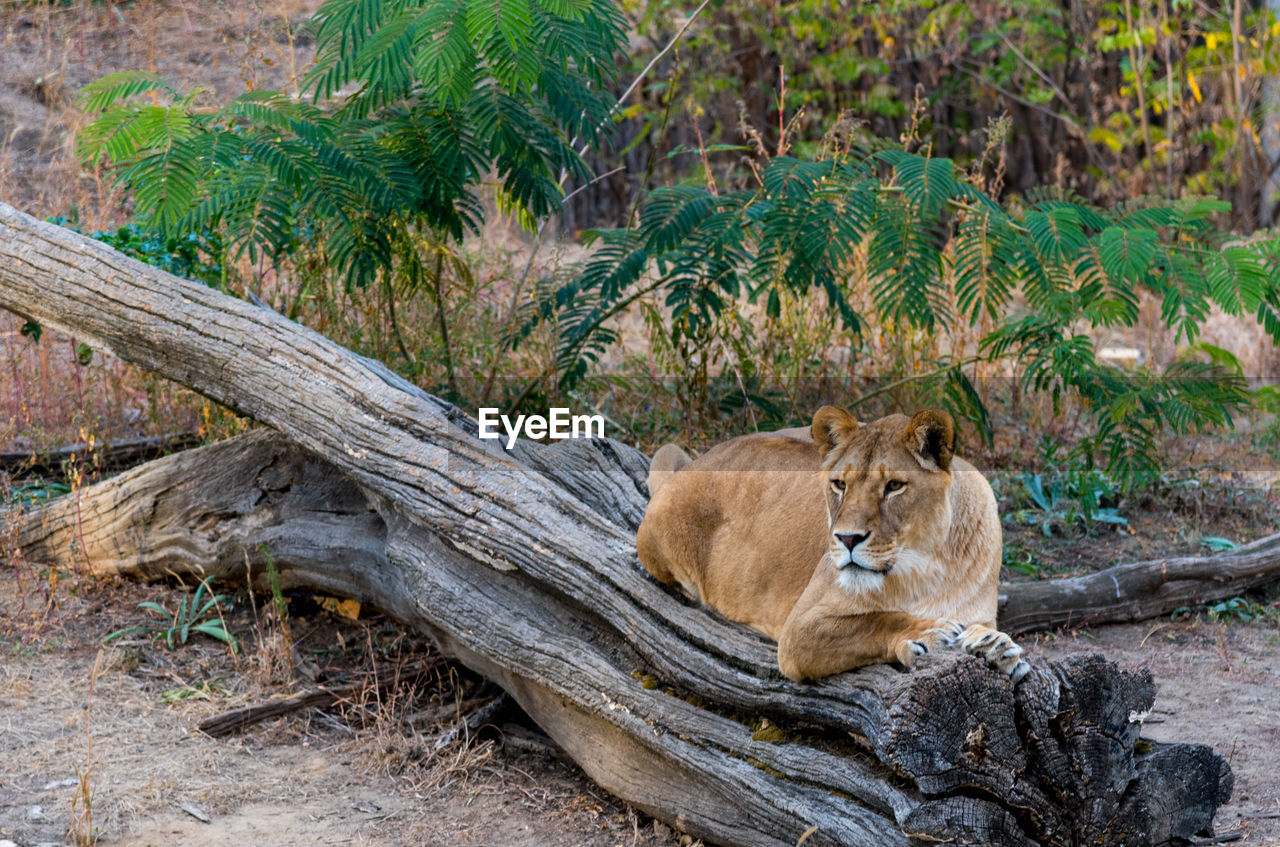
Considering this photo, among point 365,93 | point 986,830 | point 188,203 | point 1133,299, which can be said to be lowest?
point 986,830

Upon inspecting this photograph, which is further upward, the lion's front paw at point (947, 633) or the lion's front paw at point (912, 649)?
the lion's front paw at point (947, 633)

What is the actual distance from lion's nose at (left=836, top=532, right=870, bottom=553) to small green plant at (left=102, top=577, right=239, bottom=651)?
327 centimetres

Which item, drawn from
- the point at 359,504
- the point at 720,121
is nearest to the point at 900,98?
the point at 720,121

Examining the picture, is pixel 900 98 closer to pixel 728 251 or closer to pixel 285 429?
pixel 728 251

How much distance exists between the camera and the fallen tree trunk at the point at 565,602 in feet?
10.1

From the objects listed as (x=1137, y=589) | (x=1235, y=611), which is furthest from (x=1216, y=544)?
(x=1137, y=589)

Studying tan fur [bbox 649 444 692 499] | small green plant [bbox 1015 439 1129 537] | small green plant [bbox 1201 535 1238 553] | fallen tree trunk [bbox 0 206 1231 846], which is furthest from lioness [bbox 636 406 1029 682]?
small green plant [bbox 1201 535 1238 553]

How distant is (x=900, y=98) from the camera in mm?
A: 12969

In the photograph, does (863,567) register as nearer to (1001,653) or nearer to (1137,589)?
(1001,653)

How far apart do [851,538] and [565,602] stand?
155 centimetres

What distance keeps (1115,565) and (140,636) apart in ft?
16.2

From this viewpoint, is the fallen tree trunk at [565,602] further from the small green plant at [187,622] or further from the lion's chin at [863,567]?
the lion's chin at [863,567]

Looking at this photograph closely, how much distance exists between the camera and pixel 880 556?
3248 millimetres

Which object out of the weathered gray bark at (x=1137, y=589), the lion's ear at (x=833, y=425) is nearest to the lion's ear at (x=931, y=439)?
the lion's ear at (x=833, y=425)
